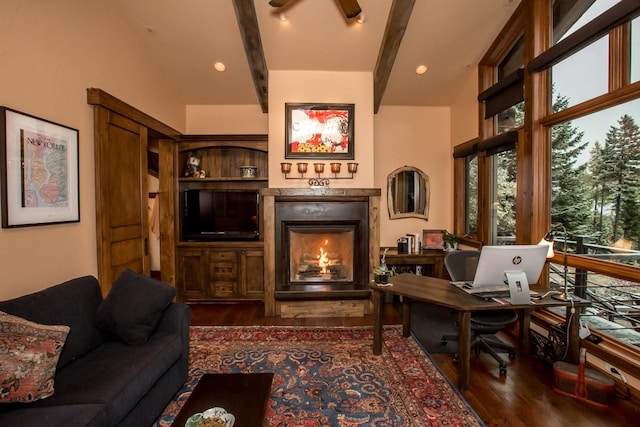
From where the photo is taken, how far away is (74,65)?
8.93 ft

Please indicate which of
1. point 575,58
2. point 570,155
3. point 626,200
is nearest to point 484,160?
point 570,155

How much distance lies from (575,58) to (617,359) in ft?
8.50

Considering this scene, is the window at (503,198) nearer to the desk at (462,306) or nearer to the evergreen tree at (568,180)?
the evergreen tree at (568,180)

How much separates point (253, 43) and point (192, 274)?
128 inches

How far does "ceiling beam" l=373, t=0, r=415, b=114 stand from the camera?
3191mm

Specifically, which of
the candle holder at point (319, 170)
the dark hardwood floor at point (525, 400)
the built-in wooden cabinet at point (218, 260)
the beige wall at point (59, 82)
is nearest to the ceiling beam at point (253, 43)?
the built-in wooden cabinet at point (218, 260)

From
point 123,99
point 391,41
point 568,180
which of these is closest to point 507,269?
point 568,180

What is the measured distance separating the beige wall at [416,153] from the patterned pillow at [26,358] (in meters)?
4.29

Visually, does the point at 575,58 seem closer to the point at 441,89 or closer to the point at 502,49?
the point at 502,49

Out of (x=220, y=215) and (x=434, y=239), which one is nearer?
(x=220, y=215)

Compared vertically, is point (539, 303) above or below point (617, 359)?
above

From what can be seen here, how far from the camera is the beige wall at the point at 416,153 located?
201 inches

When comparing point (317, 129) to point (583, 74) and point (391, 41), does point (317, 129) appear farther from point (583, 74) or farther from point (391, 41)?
point (583, 74)

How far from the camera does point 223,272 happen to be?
454 cm
